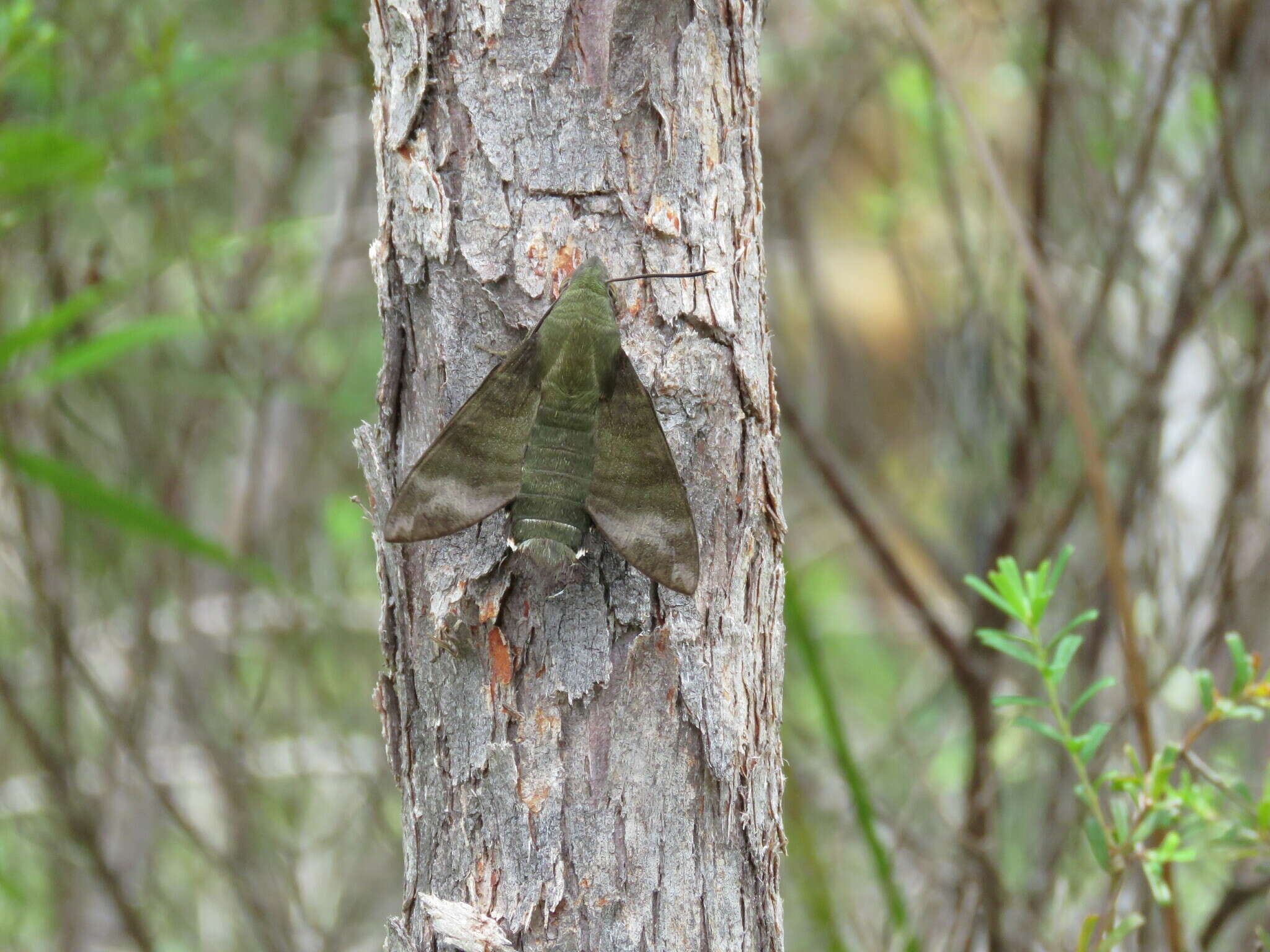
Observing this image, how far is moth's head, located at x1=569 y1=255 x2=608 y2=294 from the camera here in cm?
95

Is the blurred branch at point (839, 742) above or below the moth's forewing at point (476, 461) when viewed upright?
below

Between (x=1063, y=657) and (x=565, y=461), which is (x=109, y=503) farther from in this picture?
(x=1063, y=657)

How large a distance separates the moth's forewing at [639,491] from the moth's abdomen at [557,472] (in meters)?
0.01

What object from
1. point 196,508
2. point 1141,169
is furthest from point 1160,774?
point 196,508

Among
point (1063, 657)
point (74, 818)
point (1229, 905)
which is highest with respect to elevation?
point (1063, 657)

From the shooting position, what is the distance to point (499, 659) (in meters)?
0.95

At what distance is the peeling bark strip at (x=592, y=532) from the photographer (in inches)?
37.1

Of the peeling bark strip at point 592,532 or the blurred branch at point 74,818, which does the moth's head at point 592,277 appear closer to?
the peeling bark strip at point 592,532

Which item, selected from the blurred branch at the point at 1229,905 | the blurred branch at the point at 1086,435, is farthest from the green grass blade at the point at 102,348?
the blurred branch at the point at 1229,905

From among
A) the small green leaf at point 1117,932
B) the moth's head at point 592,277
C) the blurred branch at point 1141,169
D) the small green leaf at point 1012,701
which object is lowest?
the small green leaf at point 1117,932

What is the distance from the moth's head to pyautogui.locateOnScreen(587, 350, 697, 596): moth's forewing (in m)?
0.07

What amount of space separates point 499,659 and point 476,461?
0.60 ft

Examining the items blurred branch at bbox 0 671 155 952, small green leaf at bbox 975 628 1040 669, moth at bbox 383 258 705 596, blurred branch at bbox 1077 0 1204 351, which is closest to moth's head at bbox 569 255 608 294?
moth at bbox 383 258 705 596

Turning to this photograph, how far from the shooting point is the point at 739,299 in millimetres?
987
